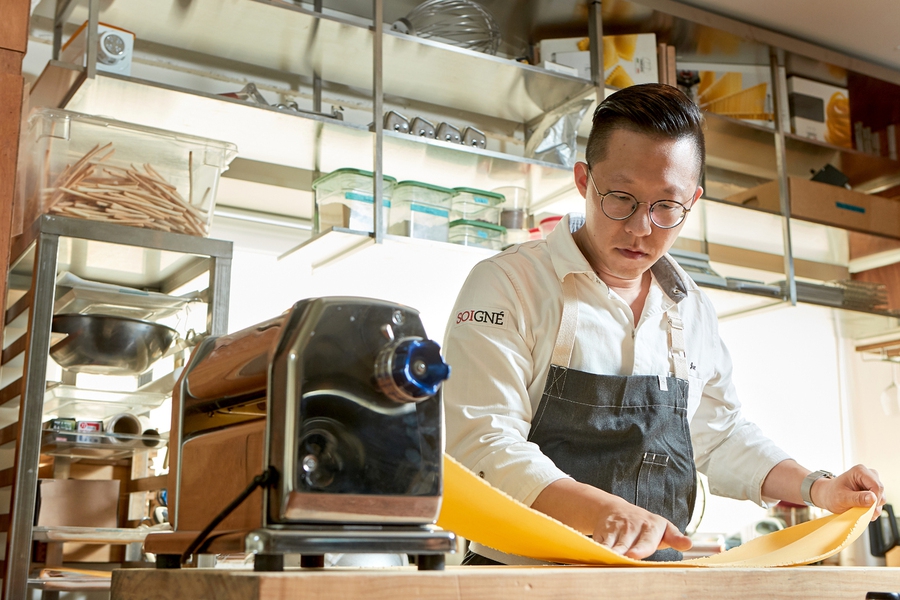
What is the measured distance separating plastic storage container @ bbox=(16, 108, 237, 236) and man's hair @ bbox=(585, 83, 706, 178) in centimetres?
116

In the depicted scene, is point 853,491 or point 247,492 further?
point 853,491

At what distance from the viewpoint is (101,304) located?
209 centimetres

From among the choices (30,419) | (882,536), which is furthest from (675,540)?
(882,536)

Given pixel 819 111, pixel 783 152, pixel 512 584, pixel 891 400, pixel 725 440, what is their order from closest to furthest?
pixel 512 584 → pixel 725 440 → pixel 783 152 → pixel 819 111 → pixel 891 400

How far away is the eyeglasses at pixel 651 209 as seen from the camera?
4.60 feet

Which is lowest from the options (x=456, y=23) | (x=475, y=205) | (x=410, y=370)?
(x=410, y=370)

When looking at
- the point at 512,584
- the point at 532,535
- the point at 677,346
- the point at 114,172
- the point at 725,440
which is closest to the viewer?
the point at 512,584

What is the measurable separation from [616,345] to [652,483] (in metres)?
0.23

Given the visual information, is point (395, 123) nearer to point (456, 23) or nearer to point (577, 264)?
point (456, 23)

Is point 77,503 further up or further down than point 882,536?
further up

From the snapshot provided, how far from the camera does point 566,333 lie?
143cm

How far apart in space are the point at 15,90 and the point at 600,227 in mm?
889

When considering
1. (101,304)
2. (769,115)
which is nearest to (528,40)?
(769,115)

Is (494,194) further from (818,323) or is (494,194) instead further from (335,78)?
(818,323)
